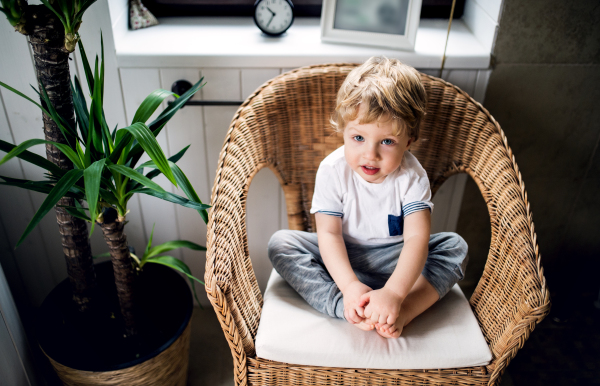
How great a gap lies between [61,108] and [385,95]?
0.69 m

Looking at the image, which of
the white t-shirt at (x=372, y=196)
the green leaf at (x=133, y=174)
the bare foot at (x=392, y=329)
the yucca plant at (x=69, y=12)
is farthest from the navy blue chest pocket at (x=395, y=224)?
the yucca plant at (x=69, y=12)

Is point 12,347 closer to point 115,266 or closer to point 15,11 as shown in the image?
point 115,266

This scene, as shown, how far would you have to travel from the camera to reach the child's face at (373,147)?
986mm

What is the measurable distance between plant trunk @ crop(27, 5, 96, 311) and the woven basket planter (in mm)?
62

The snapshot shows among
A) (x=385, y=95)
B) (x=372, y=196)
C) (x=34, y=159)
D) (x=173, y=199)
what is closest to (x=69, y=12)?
(x=34, y=159)

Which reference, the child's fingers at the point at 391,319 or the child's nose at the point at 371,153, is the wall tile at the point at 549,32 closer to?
the child's nose at the point at 371,153

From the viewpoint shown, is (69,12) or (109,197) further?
(109,197)

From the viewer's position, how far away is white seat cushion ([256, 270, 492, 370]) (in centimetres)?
93

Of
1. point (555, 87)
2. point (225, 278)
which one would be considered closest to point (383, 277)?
point (225, 278)

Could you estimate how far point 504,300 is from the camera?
990mm

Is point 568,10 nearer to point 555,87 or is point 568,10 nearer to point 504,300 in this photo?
point 555,87

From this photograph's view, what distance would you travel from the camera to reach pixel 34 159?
93 cm

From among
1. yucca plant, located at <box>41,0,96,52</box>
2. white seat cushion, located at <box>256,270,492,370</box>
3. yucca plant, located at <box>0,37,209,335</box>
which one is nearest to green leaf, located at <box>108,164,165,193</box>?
yucca plant, located at <box>0,37,209,335</box>

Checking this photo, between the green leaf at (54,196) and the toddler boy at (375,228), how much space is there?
470 mm
